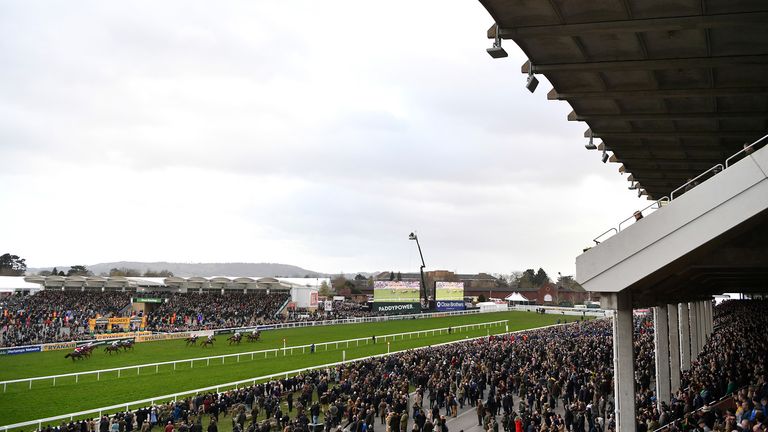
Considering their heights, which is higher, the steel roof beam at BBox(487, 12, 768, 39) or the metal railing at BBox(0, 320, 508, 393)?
the steel roof beam at BBox(487, 12, 768, 39)

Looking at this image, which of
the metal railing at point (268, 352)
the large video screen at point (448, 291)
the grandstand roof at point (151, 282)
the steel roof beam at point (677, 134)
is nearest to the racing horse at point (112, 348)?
the metal railing at point (268, 352)

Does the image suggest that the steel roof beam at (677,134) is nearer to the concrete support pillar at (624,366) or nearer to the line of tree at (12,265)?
the concrete support pillar at (624,366)

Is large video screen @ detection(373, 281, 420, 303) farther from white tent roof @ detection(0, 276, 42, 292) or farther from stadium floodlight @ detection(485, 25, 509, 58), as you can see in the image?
stadium floodlight @ detection(485, 25, 509, 58)

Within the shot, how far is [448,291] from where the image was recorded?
2454 inches

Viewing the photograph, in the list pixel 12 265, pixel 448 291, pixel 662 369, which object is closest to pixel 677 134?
pixel 662 369

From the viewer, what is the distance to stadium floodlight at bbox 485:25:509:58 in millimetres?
8617

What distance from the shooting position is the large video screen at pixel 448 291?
6155cm

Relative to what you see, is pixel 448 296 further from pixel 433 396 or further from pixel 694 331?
pixel 433 396

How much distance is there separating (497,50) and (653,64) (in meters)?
3.23

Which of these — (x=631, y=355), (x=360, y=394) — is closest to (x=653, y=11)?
(x=631, y=355)

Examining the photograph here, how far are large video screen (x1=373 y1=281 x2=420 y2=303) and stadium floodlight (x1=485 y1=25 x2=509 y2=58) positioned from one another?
4905 centimetres

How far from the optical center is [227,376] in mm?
23766

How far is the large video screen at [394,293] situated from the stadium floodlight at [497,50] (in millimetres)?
49050

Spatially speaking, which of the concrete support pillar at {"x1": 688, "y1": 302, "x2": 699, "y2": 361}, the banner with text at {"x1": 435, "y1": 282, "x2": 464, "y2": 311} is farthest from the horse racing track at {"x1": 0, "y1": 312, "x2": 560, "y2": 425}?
the banner with text at {"x1": 435, "y1": 282, "x2": 464, "y2": 311}
